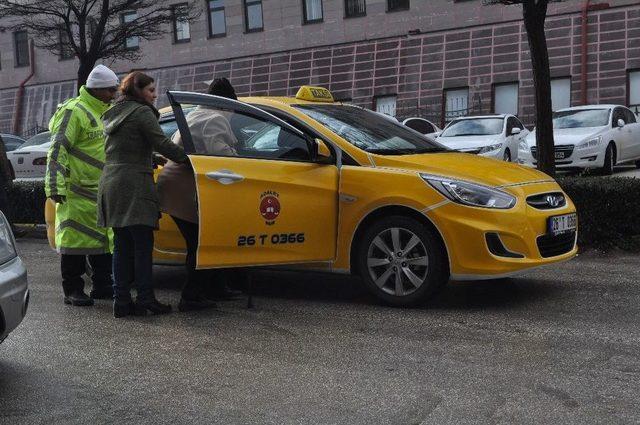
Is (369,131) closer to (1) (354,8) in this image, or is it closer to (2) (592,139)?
(2) (592,139)

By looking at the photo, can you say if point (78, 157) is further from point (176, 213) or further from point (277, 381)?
point (277, 381)

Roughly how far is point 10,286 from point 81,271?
7.70 feet

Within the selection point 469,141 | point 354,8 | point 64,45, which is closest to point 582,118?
point 469,141

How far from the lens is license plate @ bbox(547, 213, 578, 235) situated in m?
6.03

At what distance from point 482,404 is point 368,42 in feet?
92.1

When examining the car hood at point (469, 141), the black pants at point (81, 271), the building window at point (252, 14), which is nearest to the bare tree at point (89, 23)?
the building window at point (252, 14)

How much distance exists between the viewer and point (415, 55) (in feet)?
98.2

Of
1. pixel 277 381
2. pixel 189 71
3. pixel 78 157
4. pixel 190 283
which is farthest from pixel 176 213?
pixel 189 71

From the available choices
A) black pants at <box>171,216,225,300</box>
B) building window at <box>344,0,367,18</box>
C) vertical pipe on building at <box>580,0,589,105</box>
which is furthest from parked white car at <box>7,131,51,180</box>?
building window at <box>344,0,367,18</box>

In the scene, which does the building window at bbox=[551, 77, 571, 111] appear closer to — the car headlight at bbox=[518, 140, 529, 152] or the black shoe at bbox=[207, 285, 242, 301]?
the car headlight at bbox=[518, 140, 529, 152]

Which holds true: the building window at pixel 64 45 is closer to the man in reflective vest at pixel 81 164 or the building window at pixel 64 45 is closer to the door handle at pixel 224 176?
the man in reflective vest at pixel 81 164

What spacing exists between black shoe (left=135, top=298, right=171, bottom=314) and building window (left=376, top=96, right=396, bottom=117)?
81.8 ft

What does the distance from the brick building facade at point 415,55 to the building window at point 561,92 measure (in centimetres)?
4

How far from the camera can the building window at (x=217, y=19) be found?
114 feet
